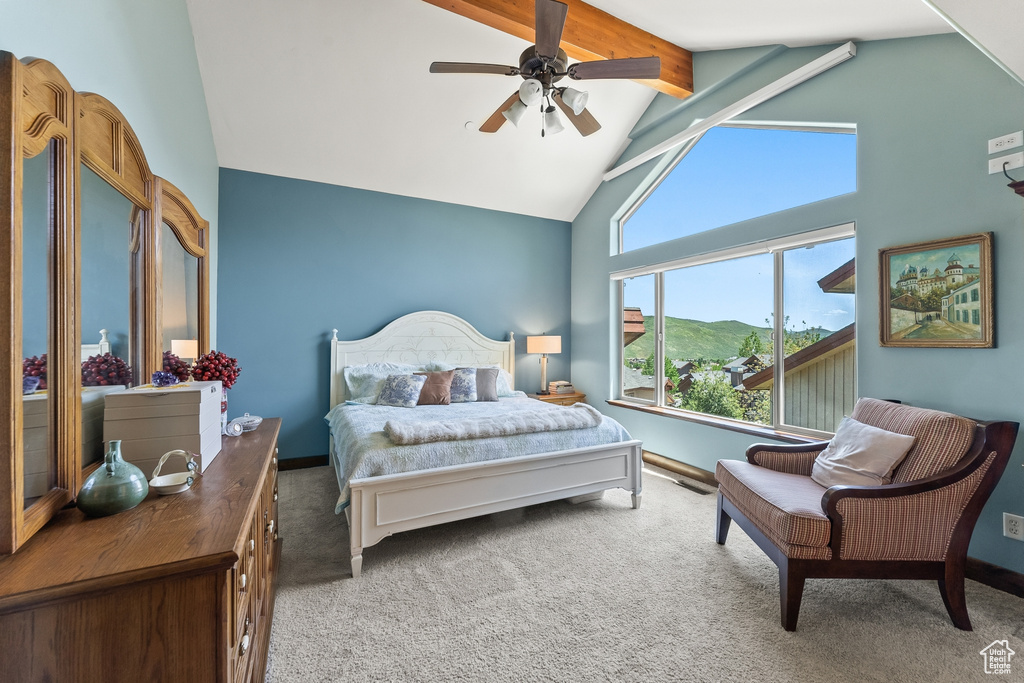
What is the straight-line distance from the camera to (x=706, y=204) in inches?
149

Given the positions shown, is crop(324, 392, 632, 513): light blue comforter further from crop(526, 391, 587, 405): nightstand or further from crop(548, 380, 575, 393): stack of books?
crop(548, 380, 575, 393): stack of books

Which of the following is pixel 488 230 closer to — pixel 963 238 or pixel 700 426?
pixel 700 426

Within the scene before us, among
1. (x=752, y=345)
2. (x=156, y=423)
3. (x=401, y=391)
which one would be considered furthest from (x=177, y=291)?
(x=752, y=345)

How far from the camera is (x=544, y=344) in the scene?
4871 millimetres

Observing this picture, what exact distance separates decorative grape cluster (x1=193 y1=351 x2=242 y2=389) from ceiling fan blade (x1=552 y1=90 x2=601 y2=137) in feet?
7.32

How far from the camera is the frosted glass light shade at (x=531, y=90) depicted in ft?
7.42

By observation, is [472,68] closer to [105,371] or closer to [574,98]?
[574,98]

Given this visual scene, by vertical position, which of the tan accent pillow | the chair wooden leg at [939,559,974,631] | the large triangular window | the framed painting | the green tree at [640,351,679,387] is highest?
the large triangular window

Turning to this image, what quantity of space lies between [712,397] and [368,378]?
3155 mm

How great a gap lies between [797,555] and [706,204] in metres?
2.99

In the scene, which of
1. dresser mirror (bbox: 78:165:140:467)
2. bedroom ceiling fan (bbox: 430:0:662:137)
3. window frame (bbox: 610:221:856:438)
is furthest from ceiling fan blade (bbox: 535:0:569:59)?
window frame (bbox: 610:221:856:438)

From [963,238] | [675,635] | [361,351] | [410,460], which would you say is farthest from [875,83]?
[361,351]

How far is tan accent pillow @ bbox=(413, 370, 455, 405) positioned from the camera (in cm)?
377

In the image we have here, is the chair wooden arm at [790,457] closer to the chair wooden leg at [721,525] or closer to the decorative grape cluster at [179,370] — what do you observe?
the chair wooden leg at [721,525]
